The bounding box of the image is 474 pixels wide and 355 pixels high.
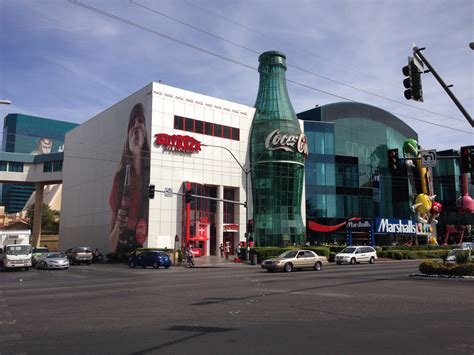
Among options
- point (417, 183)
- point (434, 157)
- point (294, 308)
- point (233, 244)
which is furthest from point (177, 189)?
point (417, 183)

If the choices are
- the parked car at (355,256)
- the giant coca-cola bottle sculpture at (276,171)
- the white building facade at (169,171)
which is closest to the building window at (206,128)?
the white building facade at (169,171)

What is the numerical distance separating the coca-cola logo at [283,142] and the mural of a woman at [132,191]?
14.3m

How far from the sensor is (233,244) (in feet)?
172

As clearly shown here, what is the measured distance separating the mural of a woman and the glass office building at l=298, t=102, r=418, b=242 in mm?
24271

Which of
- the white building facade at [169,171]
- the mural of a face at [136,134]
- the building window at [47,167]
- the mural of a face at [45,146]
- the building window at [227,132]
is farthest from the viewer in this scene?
the mural of a face at [45,146]

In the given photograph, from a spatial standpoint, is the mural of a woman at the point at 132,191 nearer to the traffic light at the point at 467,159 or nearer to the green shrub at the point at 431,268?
the green shrub at the point at 431,268

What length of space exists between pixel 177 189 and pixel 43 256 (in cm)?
1535

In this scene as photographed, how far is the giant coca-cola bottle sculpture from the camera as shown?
51.9m

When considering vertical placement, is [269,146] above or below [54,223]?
above

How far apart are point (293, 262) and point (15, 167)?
2514 inches

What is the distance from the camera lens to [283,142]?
172 feet

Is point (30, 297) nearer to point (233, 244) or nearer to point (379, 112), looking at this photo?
point (233, 244)

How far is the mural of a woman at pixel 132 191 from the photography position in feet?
154

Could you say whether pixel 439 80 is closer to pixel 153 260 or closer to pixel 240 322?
pixel 240 322
